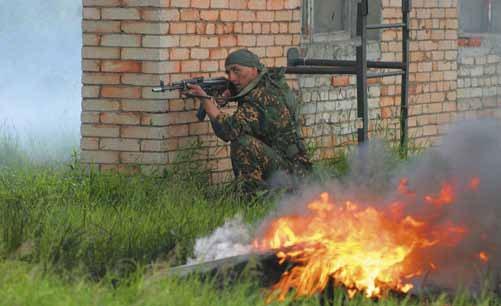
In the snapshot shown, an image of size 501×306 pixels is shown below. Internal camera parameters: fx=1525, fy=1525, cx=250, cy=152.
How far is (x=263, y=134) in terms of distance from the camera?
10.4 m

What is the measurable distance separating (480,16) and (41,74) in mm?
5391

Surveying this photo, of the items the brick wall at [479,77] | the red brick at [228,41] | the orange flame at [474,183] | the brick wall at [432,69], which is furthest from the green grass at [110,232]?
the brick wall at [479,77]

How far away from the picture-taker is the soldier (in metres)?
10.1

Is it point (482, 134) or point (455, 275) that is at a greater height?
point (482, 134)

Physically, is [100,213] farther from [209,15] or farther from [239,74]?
[209,15]

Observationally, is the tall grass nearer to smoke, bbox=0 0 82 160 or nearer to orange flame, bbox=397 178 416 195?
smoke, bbox=0 0 82 160

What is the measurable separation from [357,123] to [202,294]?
6153 millimetres

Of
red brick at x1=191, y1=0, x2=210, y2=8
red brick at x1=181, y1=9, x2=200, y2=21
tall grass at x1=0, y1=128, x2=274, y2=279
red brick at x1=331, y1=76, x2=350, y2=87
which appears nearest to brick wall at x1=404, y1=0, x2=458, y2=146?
red brick at x1=331, y1=76, x2=350, y2=87

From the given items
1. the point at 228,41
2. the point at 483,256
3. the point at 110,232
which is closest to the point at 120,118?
the point at 228,41

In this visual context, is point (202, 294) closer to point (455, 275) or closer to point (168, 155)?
point (455, 275)

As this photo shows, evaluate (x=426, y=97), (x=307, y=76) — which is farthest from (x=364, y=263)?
(x=426, y=97)

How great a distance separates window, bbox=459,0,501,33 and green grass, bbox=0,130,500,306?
3.88 meters

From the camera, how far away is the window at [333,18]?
1210cm

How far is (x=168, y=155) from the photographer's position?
10289 mm
